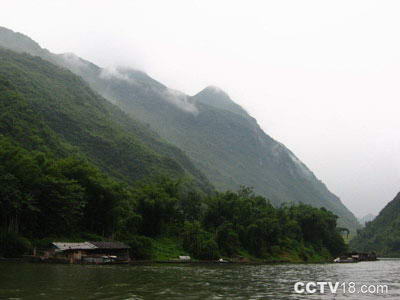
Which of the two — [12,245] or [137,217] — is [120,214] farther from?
[12,245]

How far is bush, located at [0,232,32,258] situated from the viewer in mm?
77175

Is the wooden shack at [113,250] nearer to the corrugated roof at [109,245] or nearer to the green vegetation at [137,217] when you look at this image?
the corrugated roof at [109,245]

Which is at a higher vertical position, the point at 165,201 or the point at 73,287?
the point at 165,201

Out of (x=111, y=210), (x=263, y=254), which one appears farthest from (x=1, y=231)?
(x=263, y=254)

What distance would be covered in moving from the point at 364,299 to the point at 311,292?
5280 millimetres

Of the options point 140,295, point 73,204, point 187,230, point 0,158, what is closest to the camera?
point 140,295

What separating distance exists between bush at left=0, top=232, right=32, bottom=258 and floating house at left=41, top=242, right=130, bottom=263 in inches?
156

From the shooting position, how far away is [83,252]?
3268 inches

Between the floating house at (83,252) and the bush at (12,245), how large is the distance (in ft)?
13.0

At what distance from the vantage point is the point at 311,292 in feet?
124

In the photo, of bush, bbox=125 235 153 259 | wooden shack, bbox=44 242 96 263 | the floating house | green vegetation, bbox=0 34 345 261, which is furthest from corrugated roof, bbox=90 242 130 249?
green vegetation, bbox=0 34 345 261

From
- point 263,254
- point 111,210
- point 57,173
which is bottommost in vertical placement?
A: point 263,254

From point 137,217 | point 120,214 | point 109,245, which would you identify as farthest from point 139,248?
point 137,217

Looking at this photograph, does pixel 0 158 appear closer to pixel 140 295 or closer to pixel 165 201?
pixel 165 201
